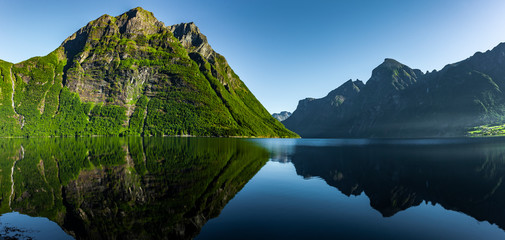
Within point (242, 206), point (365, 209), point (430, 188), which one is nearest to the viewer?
point (365, 209)

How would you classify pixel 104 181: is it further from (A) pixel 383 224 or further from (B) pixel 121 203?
(A) pixel 383 224

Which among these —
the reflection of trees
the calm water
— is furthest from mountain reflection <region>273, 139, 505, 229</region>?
the calm water

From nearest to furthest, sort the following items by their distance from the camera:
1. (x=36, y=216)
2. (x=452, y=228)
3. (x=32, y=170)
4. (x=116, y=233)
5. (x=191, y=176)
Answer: (x=116, y=233)
(x=452, y=228)
(x=36, y=216)
(x=191, y=176)
(x=32, y=170)

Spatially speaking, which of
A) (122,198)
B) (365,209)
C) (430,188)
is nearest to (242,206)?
(365,209)

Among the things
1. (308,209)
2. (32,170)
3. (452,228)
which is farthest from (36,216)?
(452,228)

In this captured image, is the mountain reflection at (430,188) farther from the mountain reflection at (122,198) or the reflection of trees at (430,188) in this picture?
the mountain reflection at (122,198)

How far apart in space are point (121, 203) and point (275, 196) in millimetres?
15874

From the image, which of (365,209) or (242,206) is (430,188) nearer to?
(365,209)

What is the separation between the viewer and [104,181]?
30438 millimetres

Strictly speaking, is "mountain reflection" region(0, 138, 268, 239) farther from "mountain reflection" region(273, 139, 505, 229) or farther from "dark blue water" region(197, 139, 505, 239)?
"mountain reflection" region(273, 139, 505, 229)

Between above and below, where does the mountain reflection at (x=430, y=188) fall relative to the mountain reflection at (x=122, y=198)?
above

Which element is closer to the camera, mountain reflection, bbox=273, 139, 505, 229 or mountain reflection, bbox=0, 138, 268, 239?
mountain reflection, bbox=0, 138, 268, 239

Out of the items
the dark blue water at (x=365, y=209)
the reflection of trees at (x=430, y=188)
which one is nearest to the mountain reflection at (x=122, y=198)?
the dark blue water at (x=365, y=209)

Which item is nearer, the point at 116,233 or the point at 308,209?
the point at 116,233
